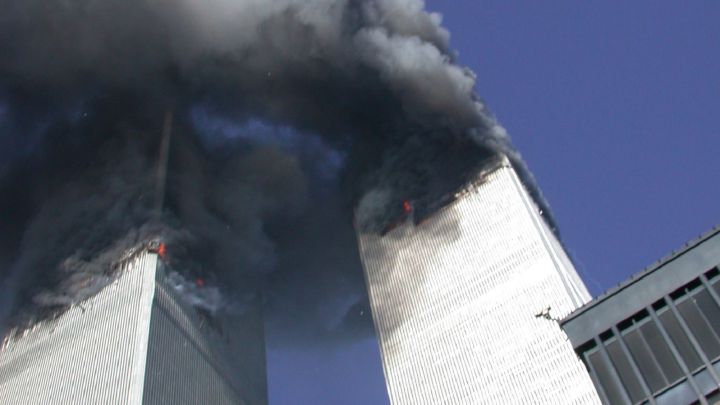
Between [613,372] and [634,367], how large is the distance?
0.93 m

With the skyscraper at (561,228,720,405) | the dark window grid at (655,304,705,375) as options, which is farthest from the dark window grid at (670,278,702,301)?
the dark window grid at (655,304,705,375)

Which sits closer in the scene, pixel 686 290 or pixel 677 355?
pixel 677 355

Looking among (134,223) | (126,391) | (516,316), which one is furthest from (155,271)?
(516,316)

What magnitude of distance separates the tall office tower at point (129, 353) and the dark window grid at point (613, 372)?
143ft

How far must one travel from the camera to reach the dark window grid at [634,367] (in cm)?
4125

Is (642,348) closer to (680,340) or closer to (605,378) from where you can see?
(680,340)

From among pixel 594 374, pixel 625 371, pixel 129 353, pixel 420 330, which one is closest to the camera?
pixel 625 371

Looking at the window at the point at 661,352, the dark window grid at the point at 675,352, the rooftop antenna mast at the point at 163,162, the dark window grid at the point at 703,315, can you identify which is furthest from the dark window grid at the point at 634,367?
the rooftop antenna mast at the point at 163,162

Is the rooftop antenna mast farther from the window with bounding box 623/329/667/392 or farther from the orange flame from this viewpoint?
the window with bounding box 623/329/667/392

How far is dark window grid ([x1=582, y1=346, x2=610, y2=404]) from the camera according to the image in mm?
42469

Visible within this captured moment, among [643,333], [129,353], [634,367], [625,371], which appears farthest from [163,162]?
[634,367]

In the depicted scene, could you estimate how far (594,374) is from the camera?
43.6m

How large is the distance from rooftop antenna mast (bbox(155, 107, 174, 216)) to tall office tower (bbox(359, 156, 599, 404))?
21.3m

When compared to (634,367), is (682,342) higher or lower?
higher
